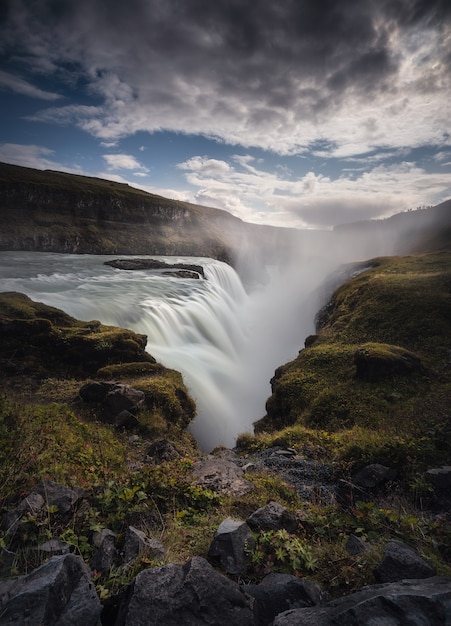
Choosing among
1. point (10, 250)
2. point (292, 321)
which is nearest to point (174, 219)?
point (10, 250)

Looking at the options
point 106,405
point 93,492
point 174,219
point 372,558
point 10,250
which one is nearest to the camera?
point 372,558

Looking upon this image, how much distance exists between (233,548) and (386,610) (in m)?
2.14

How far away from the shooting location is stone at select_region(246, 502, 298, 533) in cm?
498

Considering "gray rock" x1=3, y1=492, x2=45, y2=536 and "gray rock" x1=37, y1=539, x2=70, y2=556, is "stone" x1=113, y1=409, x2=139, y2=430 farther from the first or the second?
"gray rock" x1=37, y1=539, x2=70, y2=556

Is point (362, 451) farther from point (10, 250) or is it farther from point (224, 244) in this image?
point (224, 244)

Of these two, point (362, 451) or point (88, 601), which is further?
point (362, 451)

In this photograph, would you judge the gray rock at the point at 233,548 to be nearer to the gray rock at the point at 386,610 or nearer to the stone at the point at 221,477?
the gray rock at the point at 386,610

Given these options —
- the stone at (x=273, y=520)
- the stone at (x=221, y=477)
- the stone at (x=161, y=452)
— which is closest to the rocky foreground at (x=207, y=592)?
the stone at (x=273, y=520)

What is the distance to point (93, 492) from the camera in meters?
5.51

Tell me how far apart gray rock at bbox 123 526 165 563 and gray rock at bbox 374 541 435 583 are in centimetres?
282

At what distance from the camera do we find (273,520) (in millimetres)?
5062

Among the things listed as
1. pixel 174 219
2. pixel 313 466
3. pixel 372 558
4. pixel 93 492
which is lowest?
pixel 313 466

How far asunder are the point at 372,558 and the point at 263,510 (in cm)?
189

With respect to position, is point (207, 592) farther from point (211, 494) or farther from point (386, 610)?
point (211, 494)
